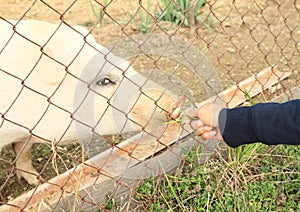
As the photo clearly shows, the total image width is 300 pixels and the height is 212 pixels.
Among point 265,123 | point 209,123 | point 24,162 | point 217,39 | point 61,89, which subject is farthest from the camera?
point 217,39

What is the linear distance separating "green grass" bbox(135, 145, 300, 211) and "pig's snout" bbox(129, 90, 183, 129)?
28 centimetres

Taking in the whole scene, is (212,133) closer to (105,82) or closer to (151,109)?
(151,109)

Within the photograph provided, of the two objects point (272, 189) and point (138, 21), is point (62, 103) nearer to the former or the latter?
point (272, 189)

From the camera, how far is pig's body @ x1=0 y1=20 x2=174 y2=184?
85.6 inches

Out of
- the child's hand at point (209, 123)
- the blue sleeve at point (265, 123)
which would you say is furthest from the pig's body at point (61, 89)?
the blue sleeve at point (265, 123)

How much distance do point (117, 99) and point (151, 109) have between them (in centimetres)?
16

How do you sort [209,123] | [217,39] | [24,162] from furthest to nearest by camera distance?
[217,39], [24,162], [209,123]

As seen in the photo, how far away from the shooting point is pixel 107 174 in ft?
7.78

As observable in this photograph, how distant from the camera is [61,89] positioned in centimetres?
223

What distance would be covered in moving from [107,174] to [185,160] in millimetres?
399

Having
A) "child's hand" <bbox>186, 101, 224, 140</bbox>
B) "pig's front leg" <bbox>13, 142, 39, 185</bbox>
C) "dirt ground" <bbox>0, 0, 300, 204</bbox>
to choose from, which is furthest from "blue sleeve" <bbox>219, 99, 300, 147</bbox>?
"pig's front leg" <bbox>13, 142, 39, 185</bbox>

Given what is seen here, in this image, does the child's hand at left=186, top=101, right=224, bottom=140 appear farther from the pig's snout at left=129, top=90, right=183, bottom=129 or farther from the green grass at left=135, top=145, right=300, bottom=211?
the green grass at left=135, top=145, right=300, bottom=211

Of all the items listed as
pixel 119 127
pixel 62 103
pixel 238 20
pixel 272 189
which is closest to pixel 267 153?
pixel 272 189

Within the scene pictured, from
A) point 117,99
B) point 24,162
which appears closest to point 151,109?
point 117,99
